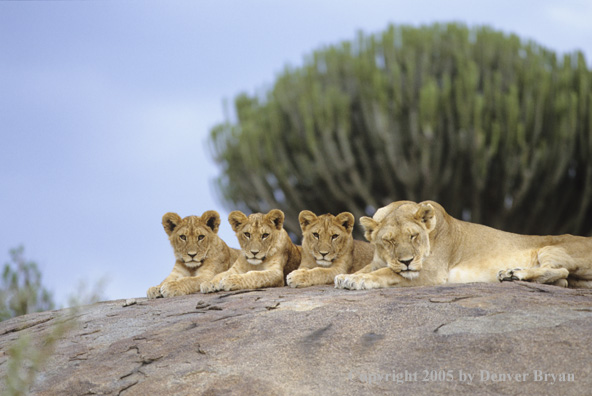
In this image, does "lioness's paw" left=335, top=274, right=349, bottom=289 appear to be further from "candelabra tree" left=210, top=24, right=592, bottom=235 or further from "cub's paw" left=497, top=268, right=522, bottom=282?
"candelabra tree" left=210, top=24, right=592, bottom=235

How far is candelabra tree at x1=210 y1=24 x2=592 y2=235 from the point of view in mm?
13602

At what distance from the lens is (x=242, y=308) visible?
19.3 ft

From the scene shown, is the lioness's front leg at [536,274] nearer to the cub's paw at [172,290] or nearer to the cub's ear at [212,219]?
the cub's ear at [212,219]

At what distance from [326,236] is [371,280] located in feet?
3.76

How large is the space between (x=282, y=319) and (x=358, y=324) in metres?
0.64

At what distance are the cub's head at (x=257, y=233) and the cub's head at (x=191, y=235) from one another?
339 millimetres

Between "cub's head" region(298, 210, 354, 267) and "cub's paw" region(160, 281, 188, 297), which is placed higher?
"cub's head" region(298, 210, 354, 267)

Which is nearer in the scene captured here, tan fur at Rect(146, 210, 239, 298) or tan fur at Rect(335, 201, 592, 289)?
tan fur at Rect(335, 201, 592, 289)

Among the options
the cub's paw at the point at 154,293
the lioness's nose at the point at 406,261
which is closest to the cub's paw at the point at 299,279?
the lioness's nose at the point at 406,261

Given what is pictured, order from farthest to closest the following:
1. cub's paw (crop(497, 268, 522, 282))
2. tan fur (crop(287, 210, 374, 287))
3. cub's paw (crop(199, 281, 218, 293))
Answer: tan fur (crop(287, 210, 374, 287)) < cub's paw (crop(199, 281, 218, 293)) < cub's paw (crop(497, 268, 522, 282))

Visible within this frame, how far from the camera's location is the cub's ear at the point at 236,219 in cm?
721

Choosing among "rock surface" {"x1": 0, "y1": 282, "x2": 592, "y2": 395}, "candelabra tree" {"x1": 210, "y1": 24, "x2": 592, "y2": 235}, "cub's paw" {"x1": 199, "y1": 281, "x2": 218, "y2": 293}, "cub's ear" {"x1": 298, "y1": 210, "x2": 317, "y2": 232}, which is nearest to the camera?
"rock surface" {"x1": 0, "y1": 282, "x2": 592, "y2": 395}

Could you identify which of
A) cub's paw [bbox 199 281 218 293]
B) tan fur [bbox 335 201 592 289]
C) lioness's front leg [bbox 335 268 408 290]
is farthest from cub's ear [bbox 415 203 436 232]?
cub's paw [bbox 199 281 218 293]

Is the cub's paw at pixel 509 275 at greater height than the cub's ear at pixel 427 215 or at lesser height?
lesser
